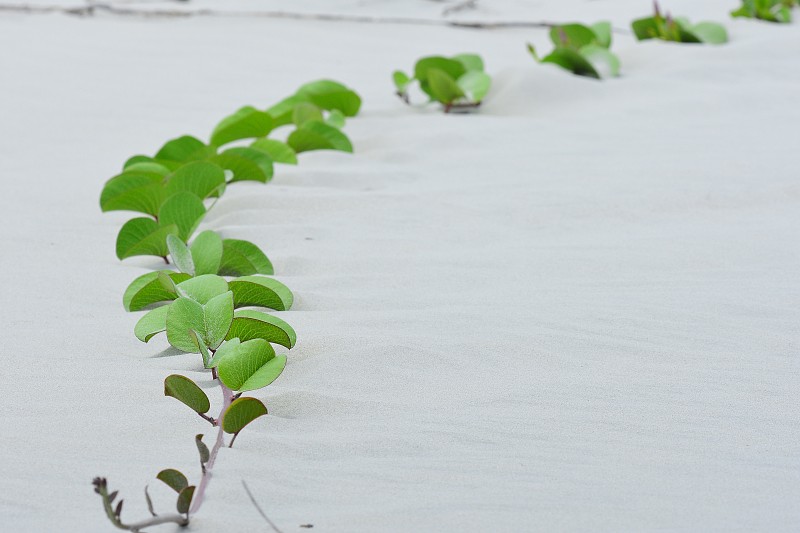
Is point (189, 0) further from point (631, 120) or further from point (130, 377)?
point (130, 377)

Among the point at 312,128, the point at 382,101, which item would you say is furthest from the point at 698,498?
the point at 382,101

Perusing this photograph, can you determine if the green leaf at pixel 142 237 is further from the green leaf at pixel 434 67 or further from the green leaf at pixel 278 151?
the green leaf at pixel 434 67

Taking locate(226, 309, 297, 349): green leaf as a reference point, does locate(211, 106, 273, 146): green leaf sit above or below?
above

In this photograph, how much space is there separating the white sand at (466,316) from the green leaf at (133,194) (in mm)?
54

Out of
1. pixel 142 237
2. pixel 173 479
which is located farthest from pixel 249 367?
pixel 142 237

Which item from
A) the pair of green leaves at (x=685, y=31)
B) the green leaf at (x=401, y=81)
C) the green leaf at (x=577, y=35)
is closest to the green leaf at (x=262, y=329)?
the green leaf at (x=401, y=81)

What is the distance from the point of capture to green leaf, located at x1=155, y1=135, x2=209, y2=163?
1698mm

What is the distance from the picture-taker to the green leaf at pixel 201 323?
0.98 meters

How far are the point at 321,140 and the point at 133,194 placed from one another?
0.55 metres

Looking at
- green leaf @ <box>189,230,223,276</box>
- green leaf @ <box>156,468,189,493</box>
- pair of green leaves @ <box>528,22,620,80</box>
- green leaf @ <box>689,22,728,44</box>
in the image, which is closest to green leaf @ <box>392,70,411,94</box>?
pair of green leaves @ <box>528,22,620,80</box>

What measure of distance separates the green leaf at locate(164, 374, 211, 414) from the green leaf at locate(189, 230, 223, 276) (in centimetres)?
37

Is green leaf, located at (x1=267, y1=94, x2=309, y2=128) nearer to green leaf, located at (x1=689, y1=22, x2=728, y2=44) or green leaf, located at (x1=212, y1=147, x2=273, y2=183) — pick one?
green leaf, located at (x1=212, y1=147, x2=273, y2=183)

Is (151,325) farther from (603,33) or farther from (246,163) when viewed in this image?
(603,33)

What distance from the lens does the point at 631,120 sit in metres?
2.07
